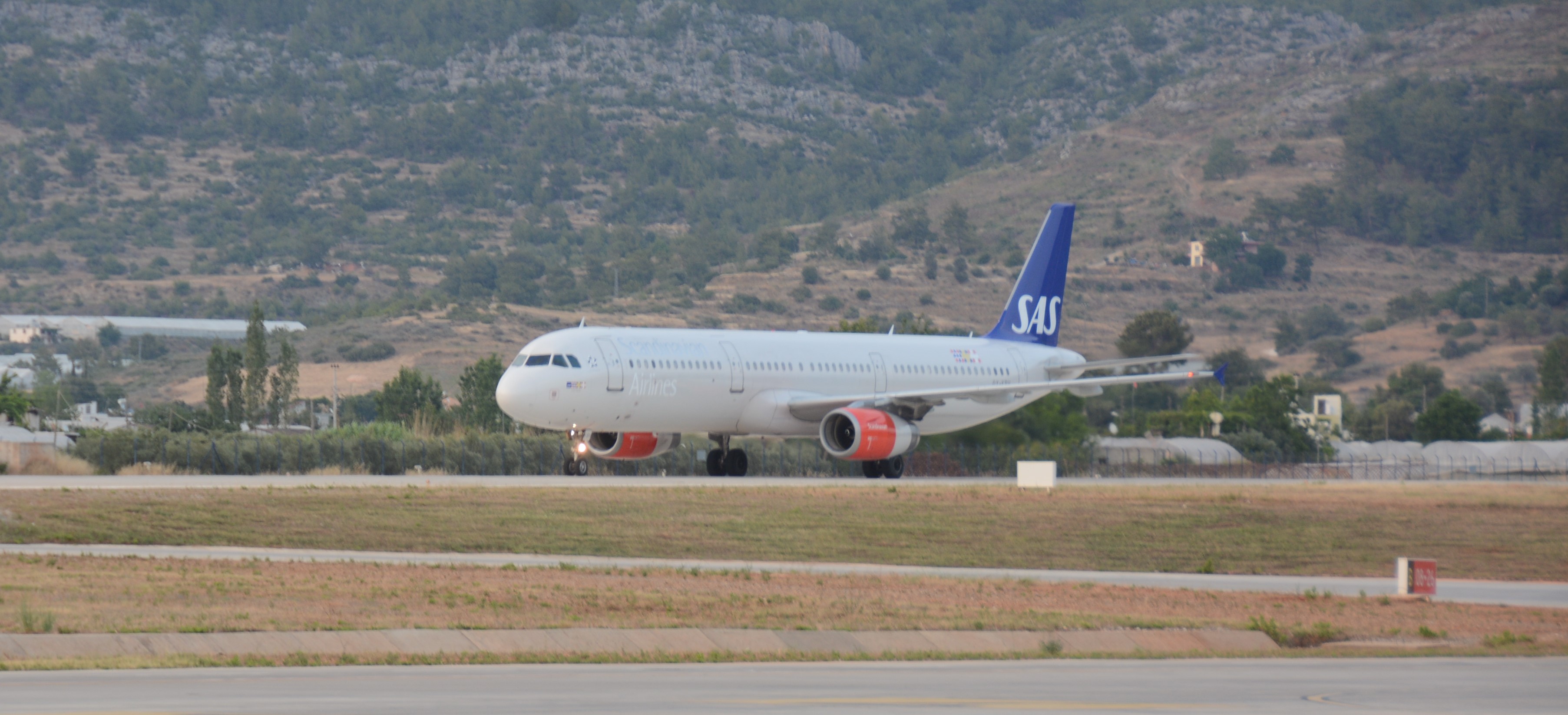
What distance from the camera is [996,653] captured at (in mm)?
17609

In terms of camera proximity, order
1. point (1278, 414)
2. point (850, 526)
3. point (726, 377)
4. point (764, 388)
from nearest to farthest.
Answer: point (850, 526) → point (726, 377) → point (764, 388) → point (1278, 414)

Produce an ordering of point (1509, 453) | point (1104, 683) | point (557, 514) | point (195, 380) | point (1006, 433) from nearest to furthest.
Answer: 1. point (1104, 683)
2. point (557, 514)
3. point (1006, 433)
4. point (1509, 453)
5. point (195, 380)

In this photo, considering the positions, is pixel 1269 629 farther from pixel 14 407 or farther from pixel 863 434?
pixel 14 407

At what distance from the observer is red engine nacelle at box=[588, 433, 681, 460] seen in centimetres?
4353

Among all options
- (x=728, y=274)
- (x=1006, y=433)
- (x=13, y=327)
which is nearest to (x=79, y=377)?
(x=13, y=327)

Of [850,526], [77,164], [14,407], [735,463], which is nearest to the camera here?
[850,526]

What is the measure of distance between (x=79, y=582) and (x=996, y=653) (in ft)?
32.4

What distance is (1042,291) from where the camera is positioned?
5519 cm

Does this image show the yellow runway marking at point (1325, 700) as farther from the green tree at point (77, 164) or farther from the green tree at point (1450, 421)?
the green tree at point (77, 164)

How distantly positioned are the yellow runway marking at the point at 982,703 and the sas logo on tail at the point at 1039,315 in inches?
1639

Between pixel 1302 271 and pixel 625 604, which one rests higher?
pixel 1302 271

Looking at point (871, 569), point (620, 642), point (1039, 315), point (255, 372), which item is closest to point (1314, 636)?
point (620, 642)

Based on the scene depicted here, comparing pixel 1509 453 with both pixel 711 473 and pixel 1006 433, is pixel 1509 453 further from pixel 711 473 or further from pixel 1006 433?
pixel 711 473

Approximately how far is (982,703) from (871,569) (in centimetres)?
1300
